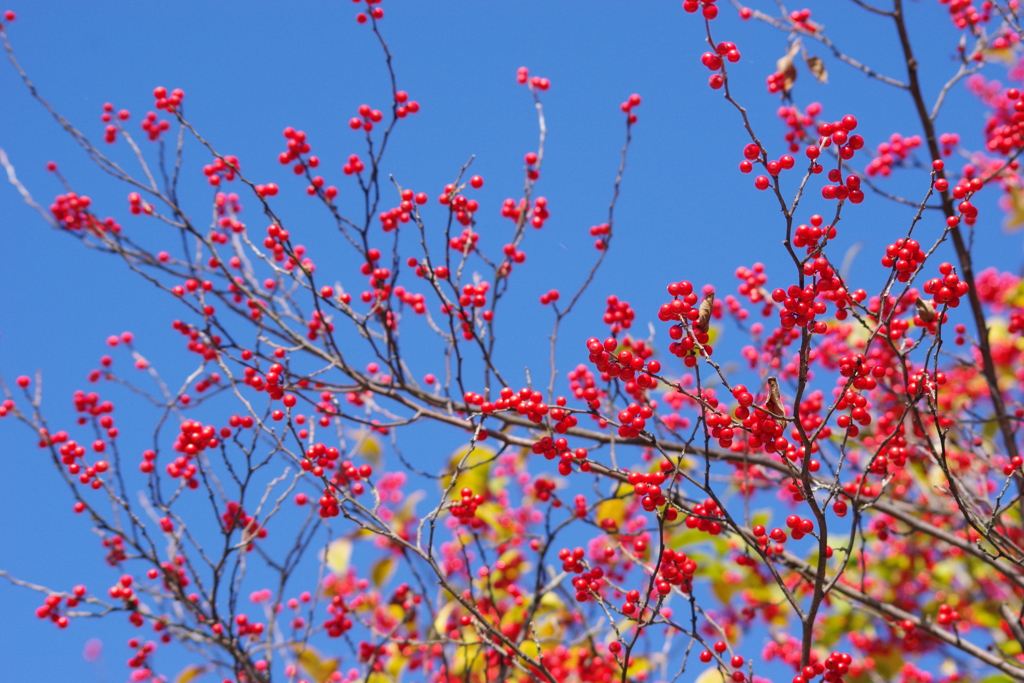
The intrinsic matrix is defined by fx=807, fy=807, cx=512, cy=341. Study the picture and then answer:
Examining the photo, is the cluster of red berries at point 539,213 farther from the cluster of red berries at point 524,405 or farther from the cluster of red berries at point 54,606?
the cluster of red berries at point 54,606

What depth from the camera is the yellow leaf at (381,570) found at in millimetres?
6105

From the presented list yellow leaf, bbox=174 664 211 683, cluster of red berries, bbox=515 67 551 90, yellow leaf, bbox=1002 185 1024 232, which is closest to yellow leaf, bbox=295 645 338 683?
yellow leaf, bbox=174 664 211 683

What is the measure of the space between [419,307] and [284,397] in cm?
99

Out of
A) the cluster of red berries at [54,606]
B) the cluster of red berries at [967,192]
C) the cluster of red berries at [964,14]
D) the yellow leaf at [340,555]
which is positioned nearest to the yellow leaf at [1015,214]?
the cluster of red berries at [964,14]

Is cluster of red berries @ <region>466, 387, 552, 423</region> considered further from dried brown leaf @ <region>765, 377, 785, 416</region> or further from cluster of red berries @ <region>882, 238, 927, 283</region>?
cluster of red berries @ <region>882, 238, 927, 283</region>

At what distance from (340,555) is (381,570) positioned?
0.39 meters

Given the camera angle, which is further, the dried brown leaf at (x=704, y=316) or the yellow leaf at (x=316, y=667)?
the yellow leaf at (x=316, y=667)

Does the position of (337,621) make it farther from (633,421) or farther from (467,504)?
(633,421)

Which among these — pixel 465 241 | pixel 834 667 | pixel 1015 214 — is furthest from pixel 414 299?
pixel 1015 214

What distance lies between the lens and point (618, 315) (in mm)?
3807

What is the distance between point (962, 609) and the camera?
18.8ft

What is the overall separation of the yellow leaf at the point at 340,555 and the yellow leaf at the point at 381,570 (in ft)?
0.80

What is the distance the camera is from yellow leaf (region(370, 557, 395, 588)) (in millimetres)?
6105

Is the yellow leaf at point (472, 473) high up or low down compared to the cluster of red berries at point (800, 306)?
up
